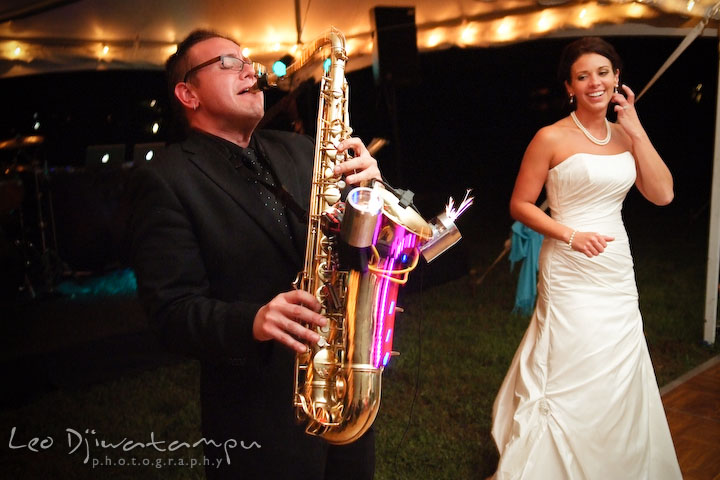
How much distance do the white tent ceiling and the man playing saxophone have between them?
2237 mm

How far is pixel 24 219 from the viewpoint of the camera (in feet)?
14.0

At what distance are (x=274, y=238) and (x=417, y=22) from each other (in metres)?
4.86

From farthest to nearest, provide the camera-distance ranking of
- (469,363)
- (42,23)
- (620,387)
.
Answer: (469,363)
(42,23)
(620,387)

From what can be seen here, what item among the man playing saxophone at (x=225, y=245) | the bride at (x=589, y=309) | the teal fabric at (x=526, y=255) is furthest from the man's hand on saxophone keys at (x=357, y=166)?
the teal fabric at (x=526, y=255)

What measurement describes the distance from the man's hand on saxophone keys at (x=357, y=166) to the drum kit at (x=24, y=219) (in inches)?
128

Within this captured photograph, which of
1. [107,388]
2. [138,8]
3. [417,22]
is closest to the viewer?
[138,8]

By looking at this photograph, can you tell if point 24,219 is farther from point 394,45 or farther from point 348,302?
point 394,45

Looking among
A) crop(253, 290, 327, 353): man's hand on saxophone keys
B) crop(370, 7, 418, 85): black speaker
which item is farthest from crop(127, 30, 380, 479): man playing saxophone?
crop(370, 7, 418, 85): black speaker

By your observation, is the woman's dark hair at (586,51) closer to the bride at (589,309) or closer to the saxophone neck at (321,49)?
the bride at (589,309)

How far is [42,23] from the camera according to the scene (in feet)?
12.4

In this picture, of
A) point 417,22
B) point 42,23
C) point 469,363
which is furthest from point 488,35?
point 42,23

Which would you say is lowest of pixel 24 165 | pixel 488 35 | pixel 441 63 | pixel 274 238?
pixel 274 238

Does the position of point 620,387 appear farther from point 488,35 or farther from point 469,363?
point 488,35

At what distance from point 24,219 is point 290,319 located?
3483mm
